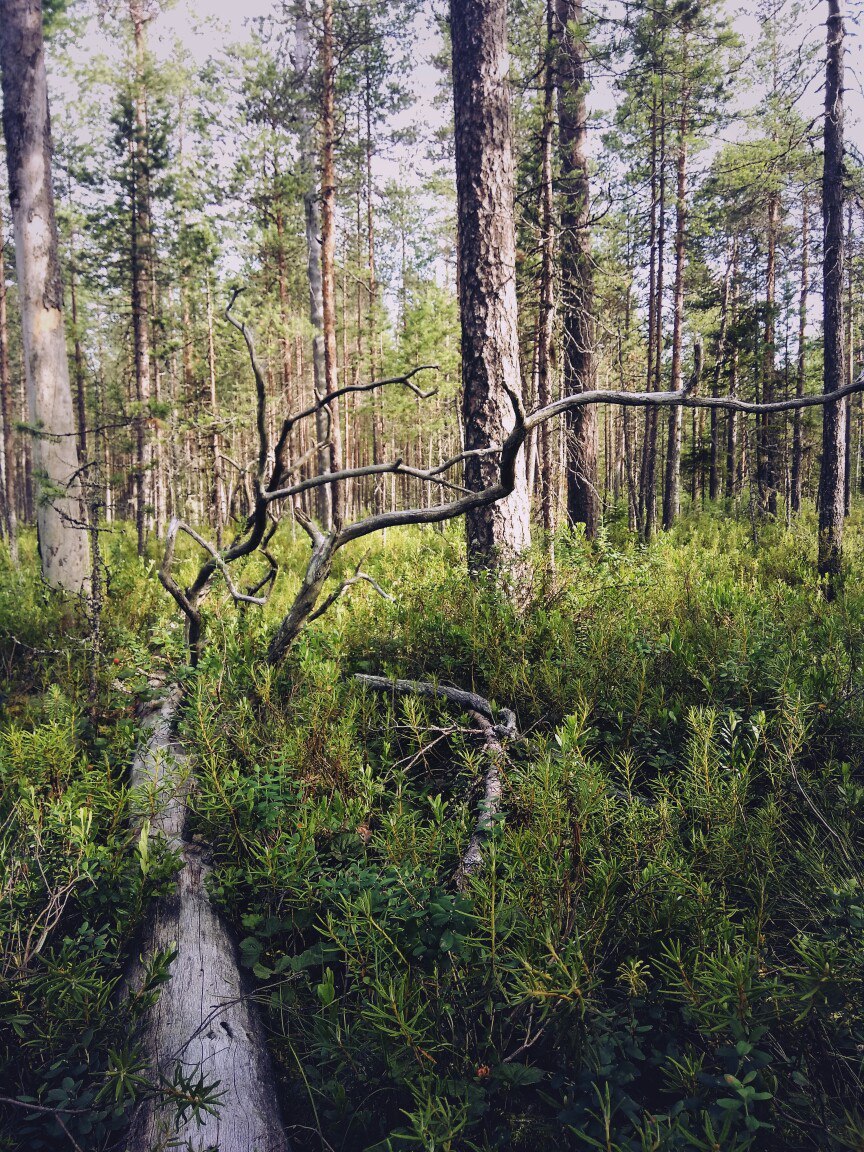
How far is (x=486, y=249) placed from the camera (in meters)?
5.26

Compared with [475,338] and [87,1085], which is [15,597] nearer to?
[475,338]

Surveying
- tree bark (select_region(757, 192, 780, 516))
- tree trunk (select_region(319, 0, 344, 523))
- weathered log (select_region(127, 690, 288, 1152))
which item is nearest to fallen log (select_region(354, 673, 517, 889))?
weathered log (select_region(127, 690, 288, 1152))

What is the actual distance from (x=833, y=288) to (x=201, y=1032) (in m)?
12.0

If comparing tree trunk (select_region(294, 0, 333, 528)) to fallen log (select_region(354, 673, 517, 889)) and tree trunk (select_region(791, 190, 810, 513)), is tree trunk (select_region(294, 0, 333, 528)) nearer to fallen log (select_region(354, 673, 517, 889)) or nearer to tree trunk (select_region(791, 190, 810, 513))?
fallen log (select_region(354, 673, 517, 889))

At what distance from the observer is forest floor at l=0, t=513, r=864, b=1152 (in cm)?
156

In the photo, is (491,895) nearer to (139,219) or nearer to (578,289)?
(578,289)

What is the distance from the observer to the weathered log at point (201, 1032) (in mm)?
1639

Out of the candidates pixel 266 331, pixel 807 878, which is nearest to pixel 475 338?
pixel 807 878

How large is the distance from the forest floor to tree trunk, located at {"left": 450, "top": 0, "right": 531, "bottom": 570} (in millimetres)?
1508

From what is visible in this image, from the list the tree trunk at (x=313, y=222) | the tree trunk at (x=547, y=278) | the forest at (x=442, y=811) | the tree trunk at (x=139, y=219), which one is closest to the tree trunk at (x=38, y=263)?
the forest at (x=442, y=811)

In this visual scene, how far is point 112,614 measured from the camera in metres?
5.32

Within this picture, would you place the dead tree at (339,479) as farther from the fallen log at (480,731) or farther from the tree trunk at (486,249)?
the tree trunk at (486,249)

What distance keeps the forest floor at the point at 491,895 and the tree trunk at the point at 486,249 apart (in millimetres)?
1508

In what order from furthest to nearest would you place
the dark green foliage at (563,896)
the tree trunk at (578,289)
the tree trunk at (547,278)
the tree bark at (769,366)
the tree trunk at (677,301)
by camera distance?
the tree trunk at (677,301)
the tree bark at (769,366)
the tree trunk at (578,289)
the tree trunk at (547,278)
the dark green foliage at (563,896)
